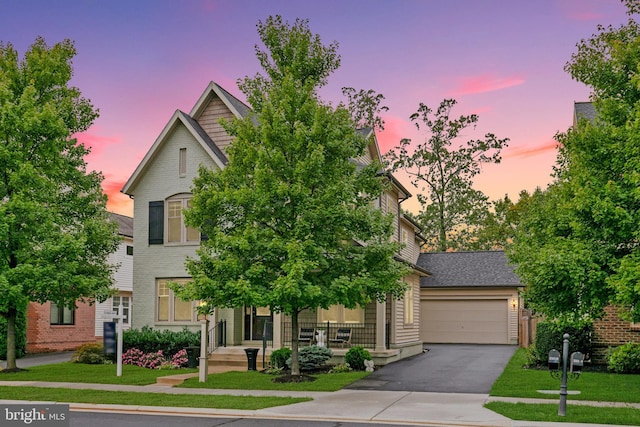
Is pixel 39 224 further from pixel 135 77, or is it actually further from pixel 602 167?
pixel 602 167

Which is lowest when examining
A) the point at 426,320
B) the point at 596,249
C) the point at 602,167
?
the point at 426,320

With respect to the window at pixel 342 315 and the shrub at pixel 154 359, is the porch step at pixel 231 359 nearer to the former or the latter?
the shrub at pixel 154 359

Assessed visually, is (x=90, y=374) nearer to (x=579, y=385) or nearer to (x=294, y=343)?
(x=294, y=343)

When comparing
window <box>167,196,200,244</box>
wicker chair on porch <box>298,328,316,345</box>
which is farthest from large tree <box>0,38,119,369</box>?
wicker chair on porch <box>298,328,316,345</box>

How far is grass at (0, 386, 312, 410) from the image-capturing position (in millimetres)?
16031

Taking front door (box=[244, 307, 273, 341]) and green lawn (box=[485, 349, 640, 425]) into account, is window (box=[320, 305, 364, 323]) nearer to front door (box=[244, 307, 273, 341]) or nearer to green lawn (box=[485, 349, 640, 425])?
front door (box=[244, 307, 273, 341])

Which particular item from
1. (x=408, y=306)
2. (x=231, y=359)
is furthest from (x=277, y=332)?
(x=408, y=306)

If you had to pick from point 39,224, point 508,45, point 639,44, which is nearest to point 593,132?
point 639,44

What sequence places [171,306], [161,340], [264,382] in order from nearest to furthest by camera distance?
[264,382]
[161,340]
[171,306]

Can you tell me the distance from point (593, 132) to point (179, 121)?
1734cm

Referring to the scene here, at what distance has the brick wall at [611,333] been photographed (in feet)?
77.3

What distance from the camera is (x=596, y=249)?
15547mm

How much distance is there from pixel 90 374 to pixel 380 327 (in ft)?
34.2

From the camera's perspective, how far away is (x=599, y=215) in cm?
1502
